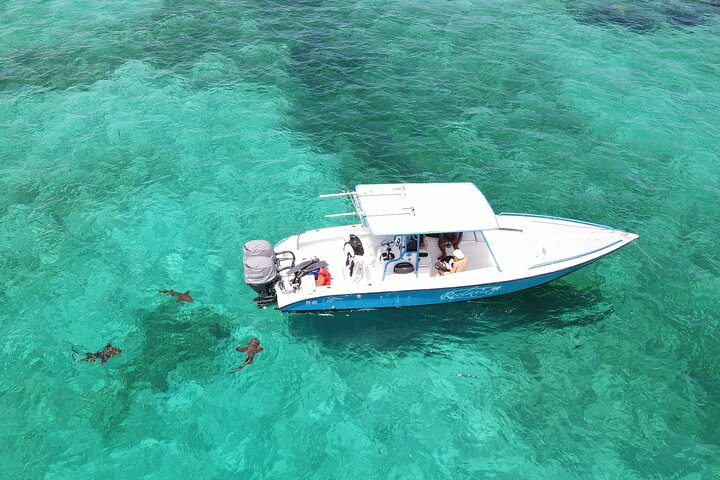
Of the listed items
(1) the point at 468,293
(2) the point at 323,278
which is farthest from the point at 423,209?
(2) the point at 323,278

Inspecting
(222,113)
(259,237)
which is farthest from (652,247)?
(222,113)

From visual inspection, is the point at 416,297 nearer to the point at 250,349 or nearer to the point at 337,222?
the point at 250,349

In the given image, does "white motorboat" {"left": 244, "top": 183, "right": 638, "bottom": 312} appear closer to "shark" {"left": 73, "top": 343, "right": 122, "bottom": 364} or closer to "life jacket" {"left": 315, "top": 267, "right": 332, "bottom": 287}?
"life jacket" {"left": 315, "top": 267, "right": 332, "bottom": 287}

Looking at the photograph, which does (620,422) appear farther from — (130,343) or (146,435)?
(130,343)

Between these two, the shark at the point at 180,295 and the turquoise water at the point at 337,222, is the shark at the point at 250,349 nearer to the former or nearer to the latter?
the turquoise water at the point at 337,222

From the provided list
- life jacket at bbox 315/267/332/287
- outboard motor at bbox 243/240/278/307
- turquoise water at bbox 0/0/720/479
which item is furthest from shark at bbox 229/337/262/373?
life jacket at bbox 315/267/332/287

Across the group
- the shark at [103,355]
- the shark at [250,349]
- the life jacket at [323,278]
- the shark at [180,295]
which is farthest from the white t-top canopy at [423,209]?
the shark at [103,355]

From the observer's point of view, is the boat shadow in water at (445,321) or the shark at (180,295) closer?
the boat shadow in water at (445,321)
